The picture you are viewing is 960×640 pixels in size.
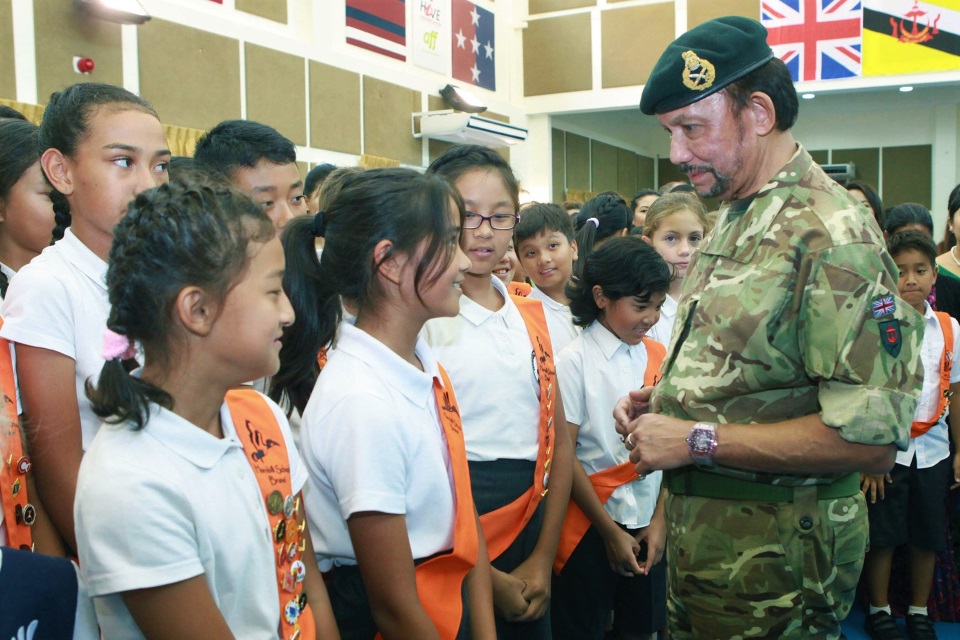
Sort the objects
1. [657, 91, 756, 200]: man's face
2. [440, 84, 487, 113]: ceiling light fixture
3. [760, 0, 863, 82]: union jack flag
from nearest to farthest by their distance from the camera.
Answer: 1. [657, 91, 756, 200]: man's face
2. [440, 84, 487, 113]: ceiling light fixture
3. [760, 0, 863, 82]: union jack flag

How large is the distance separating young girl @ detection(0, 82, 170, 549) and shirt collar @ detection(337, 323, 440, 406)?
1.45ft

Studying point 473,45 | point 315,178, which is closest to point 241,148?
point 315,178

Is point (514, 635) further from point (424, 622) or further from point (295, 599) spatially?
point (295, 599)

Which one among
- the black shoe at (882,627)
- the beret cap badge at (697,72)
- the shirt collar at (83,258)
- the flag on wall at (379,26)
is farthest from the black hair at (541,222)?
the flag on wall at (379,26)

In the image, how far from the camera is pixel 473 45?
9.05 meters

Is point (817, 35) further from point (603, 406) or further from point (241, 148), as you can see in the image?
point (241, 148)

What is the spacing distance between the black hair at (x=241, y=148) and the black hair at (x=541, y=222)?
1.08m

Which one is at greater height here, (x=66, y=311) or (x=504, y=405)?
(x=66, y=311)

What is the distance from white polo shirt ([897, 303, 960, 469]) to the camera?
9.83 feet

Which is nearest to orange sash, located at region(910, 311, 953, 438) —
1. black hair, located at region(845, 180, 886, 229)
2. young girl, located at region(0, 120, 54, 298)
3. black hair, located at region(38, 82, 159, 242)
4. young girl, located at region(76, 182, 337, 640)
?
black hair, located at region(845, 180, 886, 229)

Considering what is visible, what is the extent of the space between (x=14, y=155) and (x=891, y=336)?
6.22 feet

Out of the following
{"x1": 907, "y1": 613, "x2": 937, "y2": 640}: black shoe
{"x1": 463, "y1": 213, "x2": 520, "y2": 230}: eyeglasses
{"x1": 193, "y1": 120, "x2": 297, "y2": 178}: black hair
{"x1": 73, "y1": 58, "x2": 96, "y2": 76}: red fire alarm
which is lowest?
{"x1": 907, "y1": 613, "x2": 937, "y2": 640}: black shoe

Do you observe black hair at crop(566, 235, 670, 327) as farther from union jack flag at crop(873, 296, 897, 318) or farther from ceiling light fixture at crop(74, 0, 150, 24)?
ceiling light fixture at crop(74, 0, 150, 24)

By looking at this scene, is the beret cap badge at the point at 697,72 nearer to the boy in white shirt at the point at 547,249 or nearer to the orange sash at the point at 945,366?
the boy in white shirt at the point at 547,249
